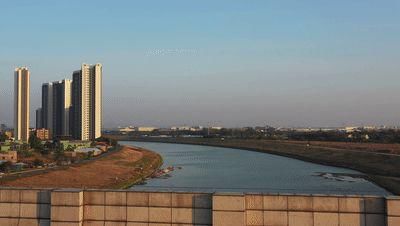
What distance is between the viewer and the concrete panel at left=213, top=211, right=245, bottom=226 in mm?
7891

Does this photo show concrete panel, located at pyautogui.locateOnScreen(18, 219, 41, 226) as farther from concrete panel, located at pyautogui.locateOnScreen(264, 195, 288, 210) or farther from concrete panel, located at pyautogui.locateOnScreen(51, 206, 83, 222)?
concrete panel, located at pyautogui.locateOnScreen(264, 195, 288, 210)

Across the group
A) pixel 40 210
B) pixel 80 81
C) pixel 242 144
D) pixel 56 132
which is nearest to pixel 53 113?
pixel 56 132

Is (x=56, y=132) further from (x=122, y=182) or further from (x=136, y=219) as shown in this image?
(x=136, y=219)

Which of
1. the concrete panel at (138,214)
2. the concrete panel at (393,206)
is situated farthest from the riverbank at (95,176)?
the concrete panel at (393,206)

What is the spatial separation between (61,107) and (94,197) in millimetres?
120298

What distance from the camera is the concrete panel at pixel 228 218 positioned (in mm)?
7891

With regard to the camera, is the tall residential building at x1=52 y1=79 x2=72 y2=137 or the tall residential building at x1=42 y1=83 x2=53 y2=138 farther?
the tall residential building at x1=42 y1=83 x2=53 y2=138

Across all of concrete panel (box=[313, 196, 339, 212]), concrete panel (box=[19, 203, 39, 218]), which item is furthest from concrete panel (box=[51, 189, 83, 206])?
concrete panel (box=[313, 196, 339, 212])

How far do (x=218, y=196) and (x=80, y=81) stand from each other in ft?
358

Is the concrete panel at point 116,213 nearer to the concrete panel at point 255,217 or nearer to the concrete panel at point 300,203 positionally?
the concrete panel at point 255,217

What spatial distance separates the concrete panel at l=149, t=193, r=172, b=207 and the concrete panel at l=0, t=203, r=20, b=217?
9.13 ft

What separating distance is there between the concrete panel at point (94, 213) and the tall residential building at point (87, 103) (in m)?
104

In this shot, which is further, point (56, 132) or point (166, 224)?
point (56, 132)

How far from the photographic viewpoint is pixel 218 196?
7.95m
